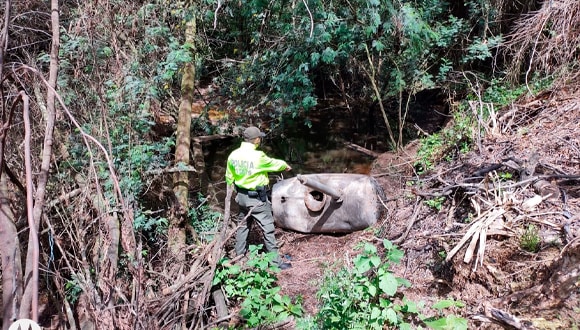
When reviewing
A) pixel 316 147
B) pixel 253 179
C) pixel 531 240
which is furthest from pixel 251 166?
pixel 316 147

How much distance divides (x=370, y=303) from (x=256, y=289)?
156 cm

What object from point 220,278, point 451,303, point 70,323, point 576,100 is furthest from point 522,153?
point 70,323

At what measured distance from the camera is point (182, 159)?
22.2ft

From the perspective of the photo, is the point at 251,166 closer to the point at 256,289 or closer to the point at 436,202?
the point at 256,289

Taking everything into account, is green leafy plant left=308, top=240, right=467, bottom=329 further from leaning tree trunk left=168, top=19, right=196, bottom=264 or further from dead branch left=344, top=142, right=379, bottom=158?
dead branch left=344, top=142, right=379, bottom=158

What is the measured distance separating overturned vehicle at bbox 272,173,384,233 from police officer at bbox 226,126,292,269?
627 mm

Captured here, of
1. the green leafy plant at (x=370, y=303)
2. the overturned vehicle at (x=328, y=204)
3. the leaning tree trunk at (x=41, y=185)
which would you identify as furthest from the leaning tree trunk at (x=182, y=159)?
the leaning tree trunk at (x=41, y=185)

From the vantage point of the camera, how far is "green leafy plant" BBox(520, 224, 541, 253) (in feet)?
12.9

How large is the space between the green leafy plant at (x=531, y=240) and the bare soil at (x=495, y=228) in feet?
0.07

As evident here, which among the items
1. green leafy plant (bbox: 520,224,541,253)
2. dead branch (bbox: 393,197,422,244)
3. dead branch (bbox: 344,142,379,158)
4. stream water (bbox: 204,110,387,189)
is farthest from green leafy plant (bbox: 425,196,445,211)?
dead branch (bbox: 344,142,379,158)

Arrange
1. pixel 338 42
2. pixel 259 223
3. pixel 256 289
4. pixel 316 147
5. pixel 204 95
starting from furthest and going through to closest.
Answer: pixel 316 147, pixel 204 95, pixel 338 42, pixel 259 223, pixel 256 289

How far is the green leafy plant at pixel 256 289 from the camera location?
476cm

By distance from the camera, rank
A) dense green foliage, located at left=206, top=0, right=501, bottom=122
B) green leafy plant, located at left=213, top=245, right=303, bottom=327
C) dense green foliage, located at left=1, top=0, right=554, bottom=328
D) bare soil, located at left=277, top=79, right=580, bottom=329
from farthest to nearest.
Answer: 1. dense green foliage, located at left=206, top=0, right=501, bottom=122
2. green leafy plant, located at left=213, top=245, right=303, bottom=327
3. dense green foliage, located at left=1, top=0, right=554, bottom=328
4. bare soil, located at left=277, top=79, right=580, bottom=329

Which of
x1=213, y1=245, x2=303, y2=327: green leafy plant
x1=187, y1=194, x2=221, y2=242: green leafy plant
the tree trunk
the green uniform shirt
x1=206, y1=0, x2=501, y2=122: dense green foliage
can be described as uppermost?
x1=206, y1=0, x2=501, y2=122: dense green foliage
